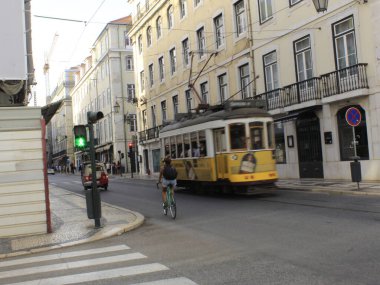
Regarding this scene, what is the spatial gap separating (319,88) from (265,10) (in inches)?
268

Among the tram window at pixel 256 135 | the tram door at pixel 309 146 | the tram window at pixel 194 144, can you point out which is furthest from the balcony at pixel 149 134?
the tram window at pixel 256 135

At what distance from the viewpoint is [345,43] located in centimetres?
2036

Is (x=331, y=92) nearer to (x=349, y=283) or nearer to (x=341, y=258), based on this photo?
(x=341, y=258)

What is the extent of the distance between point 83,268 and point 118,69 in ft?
185

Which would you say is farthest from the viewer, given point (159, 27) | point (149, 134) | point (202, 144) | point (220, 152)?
point (149, 134)

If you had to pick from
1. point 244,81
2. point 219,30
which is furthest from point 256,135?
point 219,30

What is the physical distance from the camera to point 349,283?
5.55 metres

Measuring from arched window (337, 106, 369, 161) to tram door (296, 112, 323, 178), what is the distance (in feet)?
4.71

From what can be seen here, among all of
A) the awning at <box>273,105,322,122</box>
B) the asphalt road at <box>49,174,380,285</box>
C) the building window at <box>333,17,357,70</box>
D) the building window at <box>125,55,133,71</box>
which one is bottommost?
the asphalt road at <box>49,174,380,285</box>

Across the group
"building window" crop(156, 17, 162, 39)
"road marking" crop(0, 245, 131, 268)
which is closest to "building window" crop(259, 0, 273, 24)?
"building window" crop(156, 17, 162, 39)

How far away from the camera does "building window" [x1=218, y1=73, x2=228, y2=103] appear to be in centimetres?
3083

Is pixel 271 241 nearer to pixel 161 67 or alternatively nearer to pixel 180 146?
pixel 180 146

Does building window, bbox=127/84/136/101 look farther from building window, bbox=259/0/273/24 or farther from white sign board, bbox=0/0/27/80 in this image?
white sign board, bbox=0/0/27/80

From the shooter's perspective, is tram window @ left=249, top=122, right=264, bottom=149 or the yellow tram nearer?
the yellow tram
